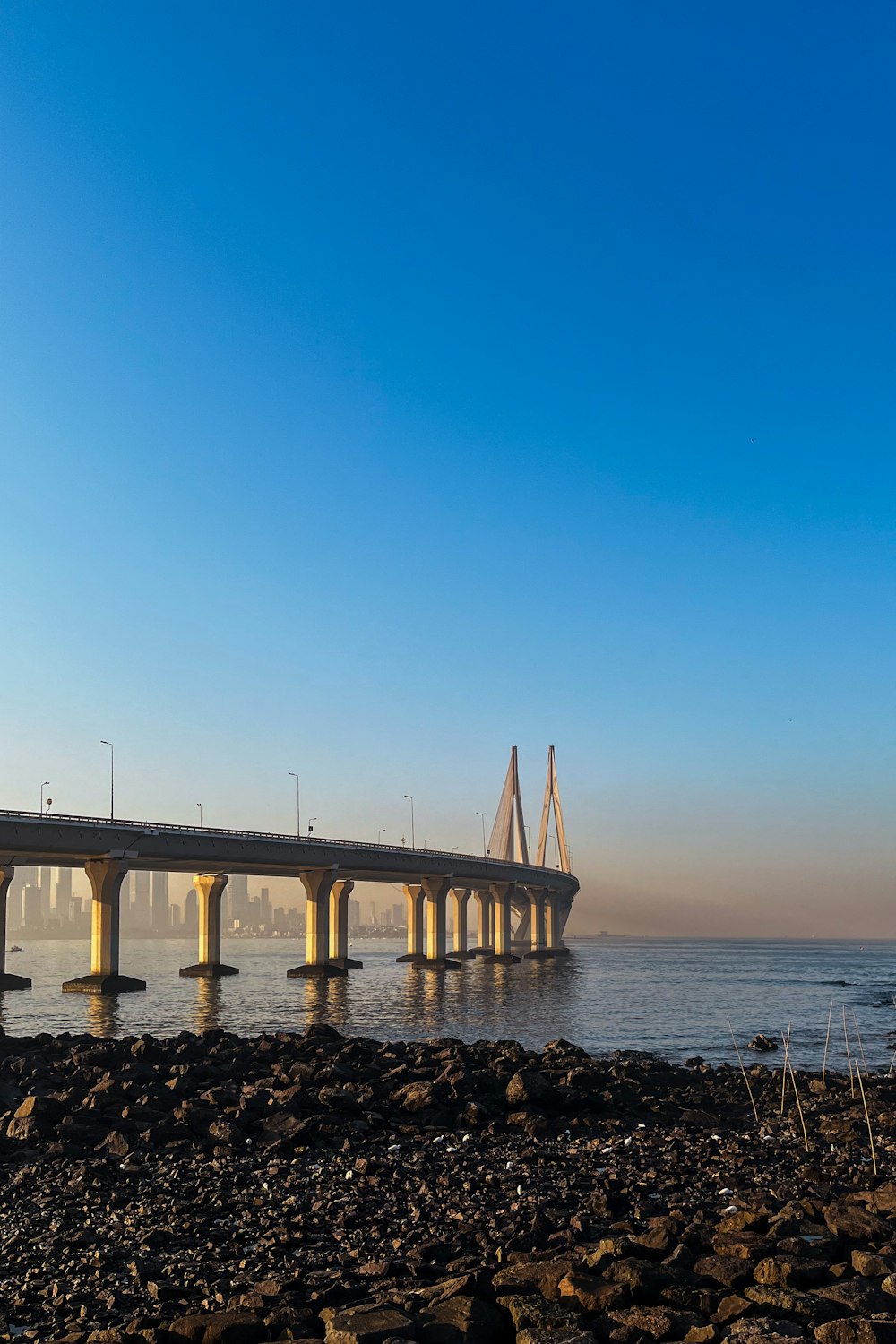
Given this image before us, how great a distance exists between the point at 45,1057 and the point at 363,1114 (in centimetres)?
1582

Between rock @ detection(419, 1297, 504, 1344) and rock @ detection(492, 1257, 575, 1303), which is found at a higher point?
rock @ detection(419, 1297, 504, 1344)

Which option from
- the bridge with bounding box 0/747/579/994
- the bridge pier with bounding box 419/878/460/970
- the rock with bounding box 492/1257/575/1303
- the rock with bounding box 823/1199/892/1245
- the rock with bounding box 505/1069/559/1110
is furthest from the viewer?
the bridge pier with bounding box 419/878/460/970

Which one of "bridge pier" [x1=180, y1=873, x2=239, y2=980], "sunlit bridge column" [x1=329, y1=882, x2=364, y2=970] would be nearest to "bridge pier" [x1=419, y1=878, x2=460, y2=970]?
"sunlit bridge column" [x1=329, y1=882, x2=364, y2=970]

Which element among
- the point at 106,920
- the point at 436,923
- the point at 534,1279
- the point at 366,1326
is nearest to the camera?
the point at 366,1326

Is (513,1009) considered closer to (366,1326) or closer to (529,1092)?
(529,1092)

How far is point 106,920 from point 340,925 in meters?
35.8

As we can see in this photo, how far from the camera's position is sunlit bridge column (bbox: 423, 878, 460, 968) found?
12781 cm

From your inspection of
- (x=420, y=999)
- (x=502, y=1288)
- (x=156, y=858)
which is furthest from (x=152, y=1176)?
(x=156, y=858)

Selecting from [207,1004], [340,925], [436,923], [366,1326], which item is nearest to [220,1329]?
[366,1326]

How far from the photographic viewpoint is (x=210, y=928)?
106m

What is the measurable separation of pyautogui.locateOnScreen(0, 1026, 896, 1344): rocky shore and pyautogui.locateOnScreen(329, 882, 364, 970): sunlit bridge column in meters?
84.6

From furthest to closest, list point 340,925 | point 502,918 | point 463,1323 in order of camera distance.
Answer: point 502,918 → point 340,925 → point 463,1323

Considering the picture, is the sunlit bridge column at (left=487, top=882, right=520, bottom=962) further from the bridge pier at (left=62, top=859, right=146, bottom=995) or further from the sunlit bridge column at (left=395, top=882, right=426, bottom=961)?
the bridge pier at (left=62, top=859, right=146, bottom=995)

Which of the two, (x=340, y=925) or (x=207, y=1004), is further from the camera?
(x=340, y=925)
